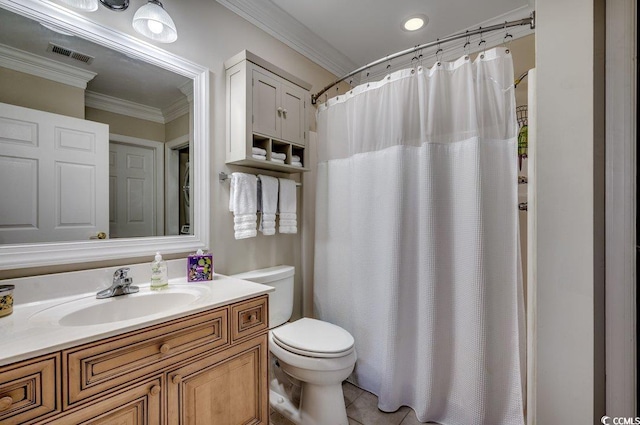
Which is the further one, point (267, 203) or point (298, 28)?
point (298, 28)

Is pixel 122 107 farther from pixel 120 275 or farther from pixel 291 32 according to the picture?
pixel 291 32

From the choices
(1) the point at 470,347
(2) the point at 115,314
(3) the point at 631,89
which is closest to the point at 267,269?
(2) the point at 115,314

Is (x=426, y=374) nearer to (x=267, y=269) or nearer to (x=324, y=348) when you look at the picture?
(x=324, y=348)

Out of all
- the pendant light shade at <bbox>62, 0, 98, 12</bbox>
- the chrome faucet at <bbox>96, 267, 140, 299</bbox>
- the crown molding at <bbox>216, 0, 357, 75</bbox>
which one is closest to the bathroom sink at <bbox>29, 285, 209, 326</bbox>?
the chrome faucet at <bbox>96, 267, 140, 299</bbox>

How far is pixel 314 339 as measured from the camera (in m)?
1.48

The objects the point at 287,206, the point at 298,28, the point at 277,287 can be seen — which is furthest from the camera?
the point at 298,28

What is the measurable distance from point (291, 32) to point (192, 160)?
1222mm

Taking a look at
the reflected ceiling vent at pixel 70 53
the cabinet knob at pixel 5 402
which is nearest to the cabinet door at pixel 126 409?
the cabinet knob at pixel 5 402

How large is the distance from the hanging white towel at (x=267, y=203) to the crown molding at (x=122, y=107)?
63 cm

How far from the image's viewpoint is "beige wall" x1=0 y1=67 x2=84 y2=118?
104 cm

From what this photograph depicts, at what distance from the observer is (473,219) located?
1.40 meters

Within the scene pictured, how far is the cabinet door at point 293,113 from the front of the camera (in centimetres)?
176

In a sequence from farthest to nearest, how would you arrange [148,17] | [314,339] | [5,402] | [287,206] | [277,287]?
[287,206] → [277,287] → [314,339] → [148,17] → [5,402]

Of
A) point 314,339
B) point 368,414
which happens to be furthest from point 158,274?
point 368,414
